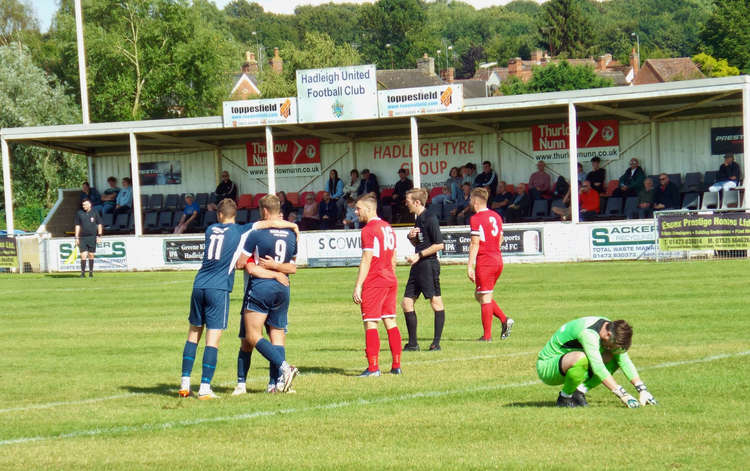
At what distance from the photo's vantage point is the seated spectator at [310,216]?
30906 millimetres

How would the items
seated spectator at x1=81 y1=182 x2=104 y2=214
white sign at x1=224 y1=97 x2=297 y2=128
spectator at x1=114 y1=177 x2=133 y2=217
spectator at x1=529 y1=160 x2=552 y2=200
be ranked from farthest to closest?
spectator at x1=114 y1=177 x2=133 y2=217 → seated spectator at x1=81 y1=182 x2=104 y2=214 → white sign at x1=224 y1=97 x2=297 y2=128 → spectator at x1=529 y1=160 x2=552 y2=200

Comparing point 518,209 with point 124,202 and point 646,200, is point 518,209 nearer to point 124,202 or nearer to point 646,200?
point 646,200

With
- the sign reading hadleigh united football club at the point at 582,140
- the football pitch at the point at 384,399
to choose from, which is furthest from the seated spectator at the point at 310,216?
the football pitch at the point at 384,399

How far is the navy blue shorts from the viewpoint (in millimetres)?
9656

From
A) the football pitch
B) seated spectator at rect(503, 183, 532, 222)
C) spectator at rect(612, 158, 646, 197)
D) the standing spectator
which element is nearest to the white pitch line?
the football pitch

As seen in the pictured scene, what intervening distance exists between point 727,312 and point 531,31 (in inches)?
7226

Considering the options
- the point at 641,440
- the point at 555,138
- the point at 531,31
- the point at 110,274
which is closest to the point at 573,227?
the point at 555,138

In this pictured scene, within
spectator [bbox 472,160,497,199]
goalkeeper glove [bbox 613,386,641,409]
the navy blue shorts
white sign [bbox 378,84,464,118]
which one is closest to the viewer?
goalkeeper glove [bbox 613,386,641,409]

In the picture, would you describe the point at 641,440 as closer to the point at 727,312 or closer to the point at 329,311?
the point at 727,312

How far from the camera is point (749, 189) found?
24359 mm

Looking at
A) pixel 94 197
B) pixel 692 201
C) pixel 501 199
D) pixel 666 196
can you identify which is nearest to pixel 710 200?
pixel 692 201

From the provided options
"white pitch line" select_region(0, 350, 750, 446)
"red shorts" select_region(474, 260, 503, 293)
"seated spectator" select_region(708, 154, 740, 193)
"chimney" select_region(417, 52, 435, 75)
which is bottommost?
"white pitch line" select_region(0, 350, 750, 446)

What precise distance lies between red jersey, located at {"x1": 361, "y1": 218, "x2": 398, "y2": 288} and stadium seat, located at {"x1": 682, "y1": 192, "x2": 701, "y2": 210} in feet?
56.7

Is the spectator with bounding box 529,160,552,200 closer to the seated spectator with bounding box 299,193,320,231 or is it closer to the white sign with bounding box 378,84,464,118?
the white sign with bounding box 378,84,464,118
